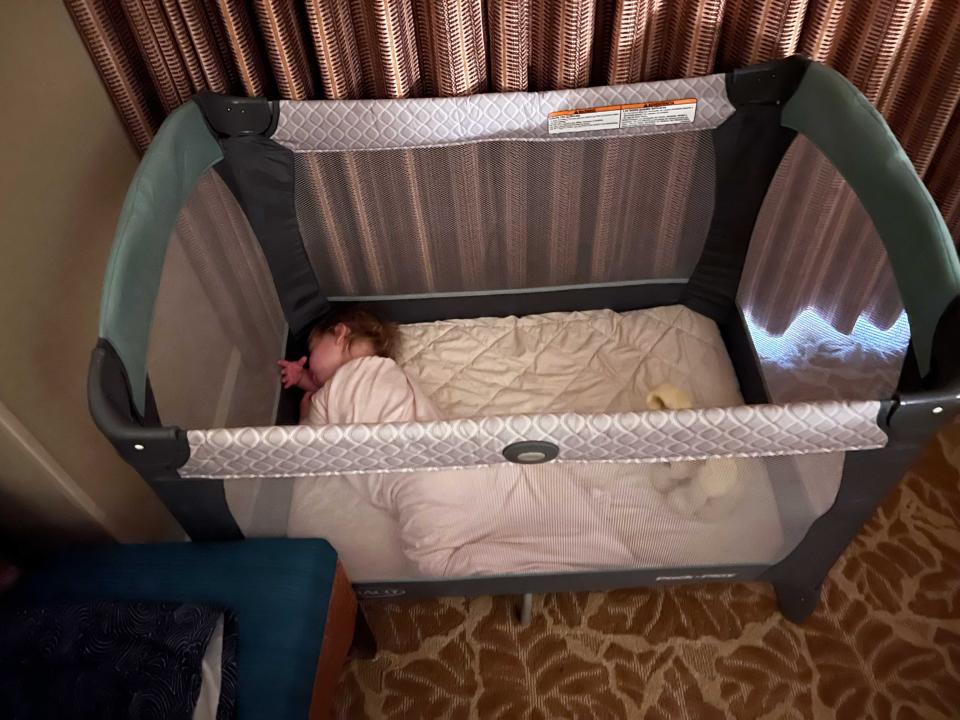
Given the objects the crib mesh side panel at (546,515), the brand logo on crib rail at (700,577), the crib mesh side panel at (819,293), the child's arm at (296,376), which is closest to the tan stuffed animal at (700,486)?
the crib mesh side panel at (546,515)

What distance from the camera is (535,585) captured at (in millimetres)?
1161

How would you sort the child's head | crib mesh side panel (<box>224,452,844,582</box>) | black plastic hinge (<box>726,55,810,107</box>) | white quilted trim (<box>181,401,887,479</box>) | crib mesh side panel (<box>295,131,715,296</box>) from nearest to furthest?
white quilted trim (<box>181,401,887,479</box>), crib mesh side panel (<box>224,452,844,582</box>), black plastic hinge (<box>726,55,810,107</box>), crib mesh side panel (<box>295,131,715,296</box>), the child's head

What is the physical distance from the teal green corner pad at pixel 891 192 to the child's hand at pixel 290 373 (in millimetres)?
949

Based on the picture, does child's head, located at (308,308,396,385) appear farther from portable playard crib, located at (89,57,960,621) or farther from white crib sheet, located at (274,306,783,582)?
white crib sheet, located at (274,306,783,582)

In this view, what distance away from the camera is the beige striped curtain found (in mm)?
1058

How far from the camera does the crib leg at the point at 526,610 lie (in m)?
1.24

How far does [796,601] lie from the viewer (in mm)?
1228

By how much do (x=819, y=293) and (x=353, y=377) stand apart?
2.61 ft

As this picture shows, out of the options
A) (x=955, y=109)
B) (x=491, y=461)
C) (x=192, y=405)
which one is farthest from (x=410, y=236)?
(x=955, y=109)

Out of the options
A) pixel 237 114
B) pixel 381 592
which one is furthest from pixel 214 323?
pixel 381 592

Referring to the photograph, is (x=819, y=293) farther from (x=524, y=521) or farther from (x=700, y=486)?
(x=524, y=521)

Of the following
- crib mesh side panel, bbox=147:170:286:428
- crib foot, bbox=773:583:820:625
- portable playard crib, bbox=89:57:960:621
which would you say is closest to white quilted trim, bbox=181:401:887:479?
portable playard crib, bbox=89:57:960:621

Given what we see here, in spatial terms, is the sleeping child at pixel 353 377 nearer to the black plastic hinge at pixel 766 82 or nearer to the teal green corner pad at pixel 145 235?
the teal green corner pad at pixel 145 235

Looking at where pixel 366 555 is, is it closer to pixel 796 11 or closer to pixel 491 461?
pixel 491 461
